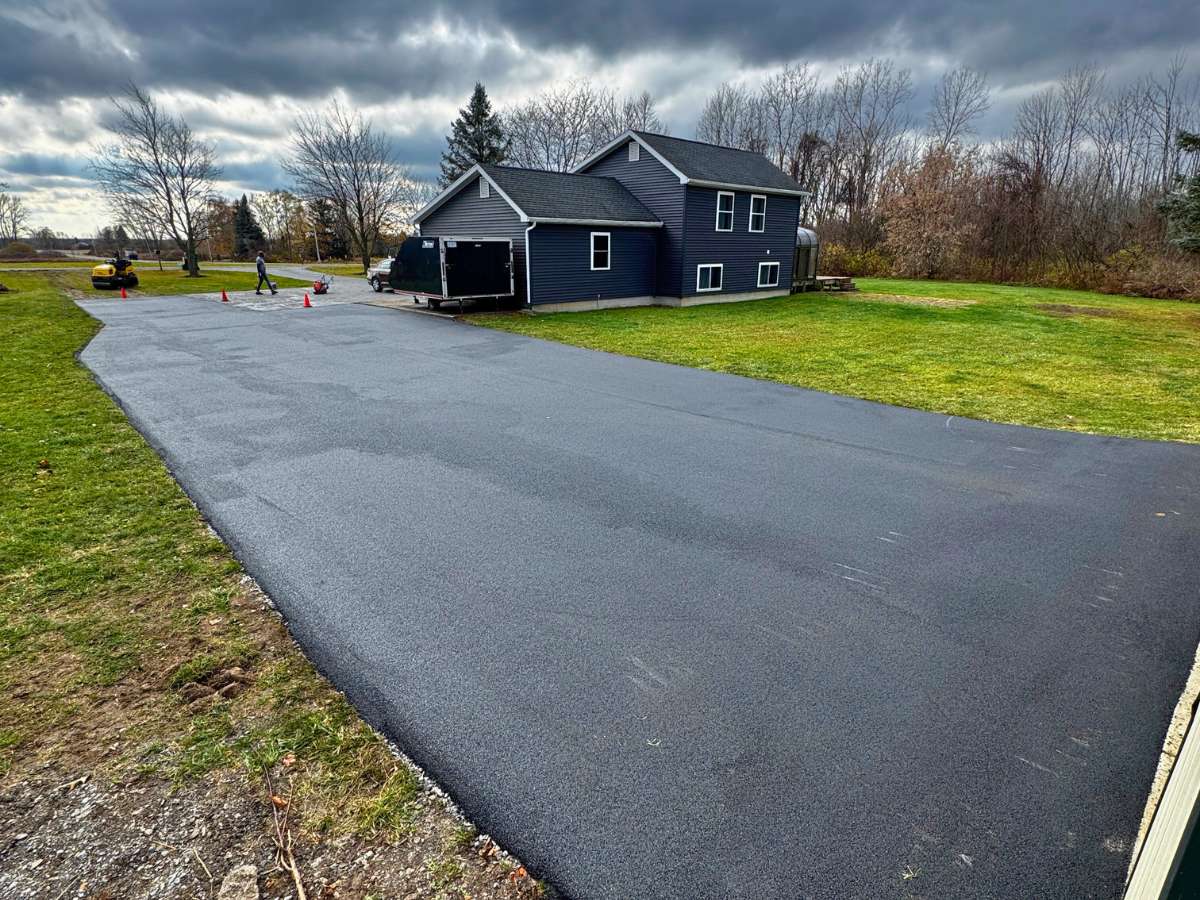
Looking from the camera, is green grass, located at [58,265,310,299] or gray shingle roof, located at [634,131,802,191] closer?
gray shingle roof, located at [634,131,802,191]

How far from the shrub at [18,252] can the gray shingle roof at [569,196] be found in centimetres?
5874

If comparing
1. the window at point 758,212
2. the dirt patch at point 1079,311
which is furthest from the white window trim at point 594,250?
the dirt patch at point 1079,311

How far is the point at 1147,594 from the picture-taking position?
3727 millimetres

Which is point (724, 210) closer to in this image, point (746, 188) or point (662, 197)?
point (746, 188)

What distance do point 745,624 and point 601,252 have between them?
1685 cm

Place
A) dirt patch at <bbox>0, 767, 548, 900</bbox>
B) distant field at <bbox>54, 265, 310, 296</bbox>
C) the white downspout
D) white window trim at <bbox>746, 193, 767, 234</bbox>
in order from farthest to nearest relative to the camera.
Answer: distant field at <bbox>54, 265, 310, 296</bbox>
white window trim at <bbox>746, 193, 767, 234</bbox>
the white downspout
dirt patch at <bbox>0, 767, 548, 900</bbox>

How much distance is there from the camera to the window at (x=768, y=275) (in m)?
23.0

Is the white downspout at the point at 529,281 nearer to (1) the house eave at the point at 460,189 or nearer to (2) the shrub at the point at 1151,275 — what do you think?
(1) the house eave at the point at 460,189

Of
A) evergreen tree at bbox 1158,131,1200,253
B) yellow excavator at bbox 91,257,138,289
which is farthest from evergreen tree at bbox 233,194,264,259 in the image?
evergreen tree at bbox 1158,131,1200,253

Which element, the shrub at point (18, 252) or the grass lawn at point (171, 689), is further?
the shrub at point (18, 252)

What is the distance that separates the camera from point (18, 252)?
53.7m

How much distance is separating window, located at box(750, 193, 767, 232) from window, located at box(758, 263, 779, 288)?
137cm

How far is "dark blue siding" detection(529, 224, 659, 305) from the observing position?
17328 millimetres

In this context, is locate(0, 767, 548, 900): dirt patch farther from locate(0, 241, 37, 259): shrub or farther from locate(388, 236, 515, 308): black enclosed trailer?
locate(0, 241, 37, 259): shrub
